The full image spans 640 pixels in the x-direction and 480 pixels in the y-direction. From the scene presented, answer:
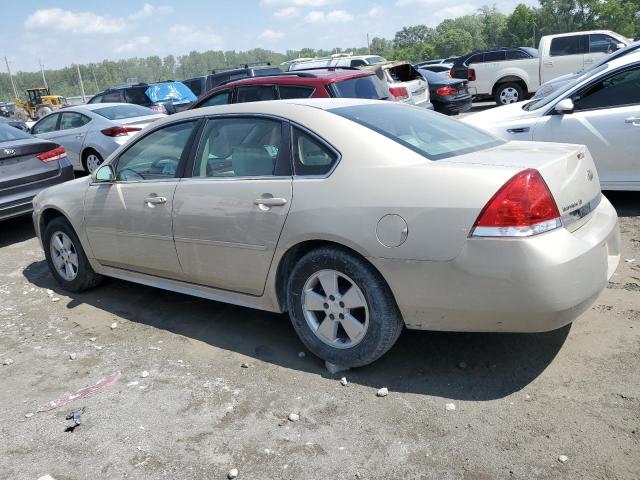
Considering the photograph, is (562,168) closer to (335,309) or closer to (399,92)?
(335,309)

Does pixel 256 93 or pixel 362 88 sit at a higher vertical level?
pixel 256 93

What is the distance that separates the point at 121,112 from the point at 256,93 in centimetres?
379

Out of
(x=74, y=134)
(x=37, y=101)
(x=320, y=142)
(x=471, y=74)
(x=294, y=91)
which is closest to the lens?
(x=320, y=142)

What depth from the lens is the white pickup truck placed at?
1597cm

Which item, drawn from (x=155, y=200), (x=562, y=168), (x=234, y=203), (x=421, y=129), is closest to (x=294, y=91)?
(x=155, y=200)

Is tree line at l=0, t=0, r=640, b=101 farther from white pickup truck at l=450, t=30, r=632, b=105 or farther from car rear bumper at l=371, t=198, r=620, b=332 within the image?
car rear bumper at l=371, t=198, r=620, b=332

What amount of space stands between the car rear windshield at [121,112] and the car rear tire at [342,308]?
830 centimetres

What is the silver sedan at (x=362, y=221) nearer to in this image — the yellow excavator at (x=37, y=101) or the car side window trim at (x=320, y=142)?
the car side window trim at (x=320, y=142)

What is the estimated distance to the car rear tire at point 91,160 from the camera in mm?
10523

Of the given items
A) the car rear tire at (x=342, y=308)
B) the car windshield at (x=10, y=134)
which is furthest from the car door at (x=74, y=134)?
the car rear tire at (x=342, y=308)

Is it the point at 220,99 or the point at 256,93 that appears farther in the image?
the point at 220,99

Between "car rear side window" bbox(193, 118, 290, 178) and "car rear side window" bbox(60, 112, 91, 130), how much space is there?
7.57 meters

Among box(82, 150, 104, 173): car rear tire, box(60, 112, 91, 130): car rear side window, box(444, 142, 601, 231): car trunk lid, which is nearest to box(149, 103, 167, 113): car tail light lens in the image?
box(60, 112, 91, 130): car rear side window

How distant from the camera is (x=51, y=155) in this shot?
7.78m
